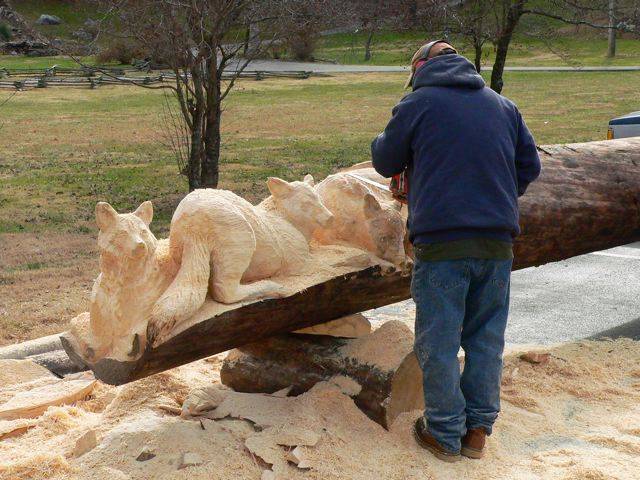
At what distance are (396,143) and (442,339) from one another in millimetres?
789

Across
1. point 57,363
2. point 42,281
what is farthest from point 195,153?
point 57,363

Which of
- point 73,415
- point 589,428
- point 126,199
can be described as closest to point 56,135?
point 126,199

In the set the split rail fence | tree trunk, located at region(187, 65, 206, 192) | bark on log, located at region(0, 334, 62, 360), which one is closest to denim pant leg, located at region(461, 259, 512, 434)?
bark on log, located at region(0, 334, 62, 360)

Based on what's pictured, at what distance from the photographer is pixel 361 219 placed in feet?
12.5

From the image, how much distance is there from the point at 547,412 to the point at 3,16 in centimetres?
766

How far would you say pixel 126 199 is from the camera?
9.89 m

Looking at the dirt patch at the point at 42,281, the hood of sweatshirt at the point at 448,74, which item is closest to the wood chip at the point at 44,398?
the dirt patch at the point at 42,281

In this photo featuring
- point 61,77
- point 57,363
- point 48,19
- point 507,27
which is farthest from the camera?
point 48,19

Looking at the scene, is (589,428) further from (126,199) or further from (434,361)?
(126,199)

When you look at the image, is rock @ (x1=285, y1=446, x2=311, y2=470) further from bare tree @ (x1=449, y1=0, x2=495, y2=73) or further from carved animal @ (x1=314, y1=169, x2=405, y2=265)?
bare tree @ (x1=449, y1=0, x2=495, y2=73)

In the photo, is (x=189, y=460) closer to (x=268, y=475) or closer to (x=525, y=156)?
(x=268, y=475)

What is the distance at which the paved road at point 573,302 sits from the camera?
5262mm

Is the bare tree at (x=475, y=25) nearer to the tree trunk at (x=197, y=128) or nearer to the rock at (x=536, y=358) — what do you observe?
the tree trunk at (x=197, y=128)

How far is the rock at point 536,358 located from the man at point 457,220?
3.91 ft
